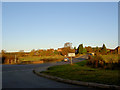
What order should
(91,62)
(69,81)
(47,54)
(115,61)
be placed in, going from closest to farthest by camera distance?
(69,81), (115,61), (91,62), (47,54)

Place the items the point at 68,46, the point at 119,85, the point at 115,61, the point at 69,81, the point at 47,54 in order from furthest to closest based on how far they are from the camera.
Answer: the point at 68,46 → the point at 47,54 → the point at 115,61 → the point at 69,81 → the point at 119,85

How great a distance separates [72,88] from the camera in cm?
732

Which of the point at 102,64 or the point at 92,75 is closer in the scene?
the point at 92,75

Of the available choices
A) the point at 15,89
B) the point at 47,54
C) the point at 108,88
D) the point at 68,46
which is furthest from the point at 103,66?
the point at 68,46

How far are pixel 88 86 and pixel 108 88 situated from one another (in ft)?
3.53

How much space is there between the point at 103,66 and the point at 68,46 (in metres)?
79.6

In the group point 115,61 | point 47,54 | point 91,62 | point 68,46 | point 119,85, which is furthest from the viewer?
point 68,46

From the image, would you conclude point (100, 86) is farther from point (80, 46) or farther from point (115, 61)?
point (80, 46)

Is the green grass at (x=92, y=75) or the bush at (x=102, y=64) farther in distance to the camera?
the bush at (x=102, y=64)

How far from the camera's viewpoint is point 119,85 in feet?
22.9

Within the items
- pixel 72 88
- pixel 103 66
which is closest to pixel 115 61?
pixel 103 66

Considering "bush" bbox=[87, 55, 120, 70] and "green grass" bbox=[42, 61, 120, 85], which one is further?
"bush" bbox=[87, 55, 120, 70]

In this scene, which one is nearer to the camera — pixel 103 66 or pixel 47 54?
pixel 103 66

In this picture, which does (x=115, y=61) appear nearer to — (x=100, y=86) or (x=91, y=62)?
(x=91, y=62)
